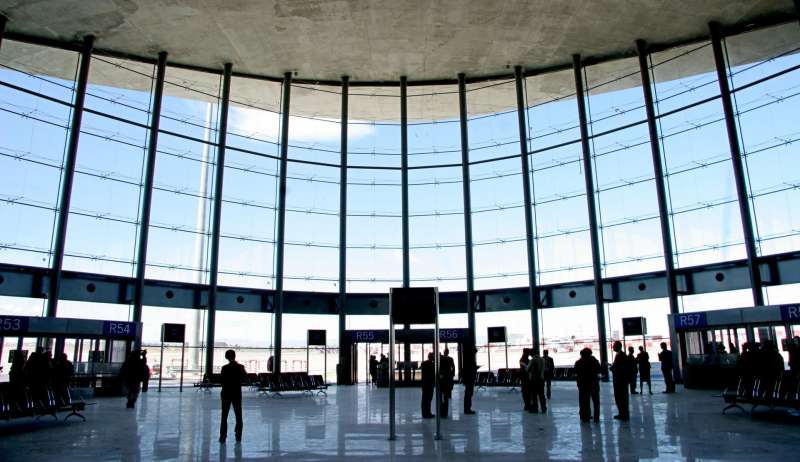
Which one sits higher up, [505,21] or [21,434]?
[505,21]

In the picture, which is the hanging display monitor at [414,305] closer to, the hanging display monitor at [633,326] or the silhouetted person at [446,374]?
the silhouetted person at [446,374]

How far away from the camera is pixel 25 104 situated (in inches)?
886

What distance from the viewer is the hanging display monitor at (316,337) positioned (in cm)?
2338

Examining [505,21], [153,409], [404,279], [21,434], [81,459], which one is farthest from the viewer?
[404,279]

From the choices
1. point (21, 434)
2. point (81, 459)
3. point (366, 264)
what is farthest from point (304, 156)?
point (81, 459)

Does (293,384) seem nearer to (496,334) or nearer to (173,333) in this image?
(173,333)

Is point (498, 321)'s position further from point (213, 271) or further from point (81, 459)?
point (81, 459)

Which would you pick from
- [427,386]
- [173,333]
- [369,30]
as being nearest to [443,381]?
[427,386]

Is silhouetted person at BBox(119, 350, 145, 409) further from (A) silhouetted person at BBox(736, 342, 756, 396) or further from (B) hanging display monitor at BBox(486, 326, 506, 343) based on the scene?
(B) hanging display monitor at BBox(486, 326, 506, 343)

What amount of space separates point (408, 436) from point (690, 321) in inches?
567

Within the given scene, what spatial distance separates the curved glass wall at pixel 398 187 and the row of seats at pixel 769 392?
12.7 metres

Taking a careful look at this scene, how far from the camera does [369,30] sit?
23.9 metres

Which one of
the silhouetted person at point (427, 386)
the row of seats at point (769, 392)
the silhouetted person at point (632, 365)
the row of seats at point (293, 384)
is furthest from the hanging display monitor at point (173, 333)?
the row of seats at point (769, 392)

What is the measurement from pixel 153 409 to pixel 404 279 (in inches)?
560
